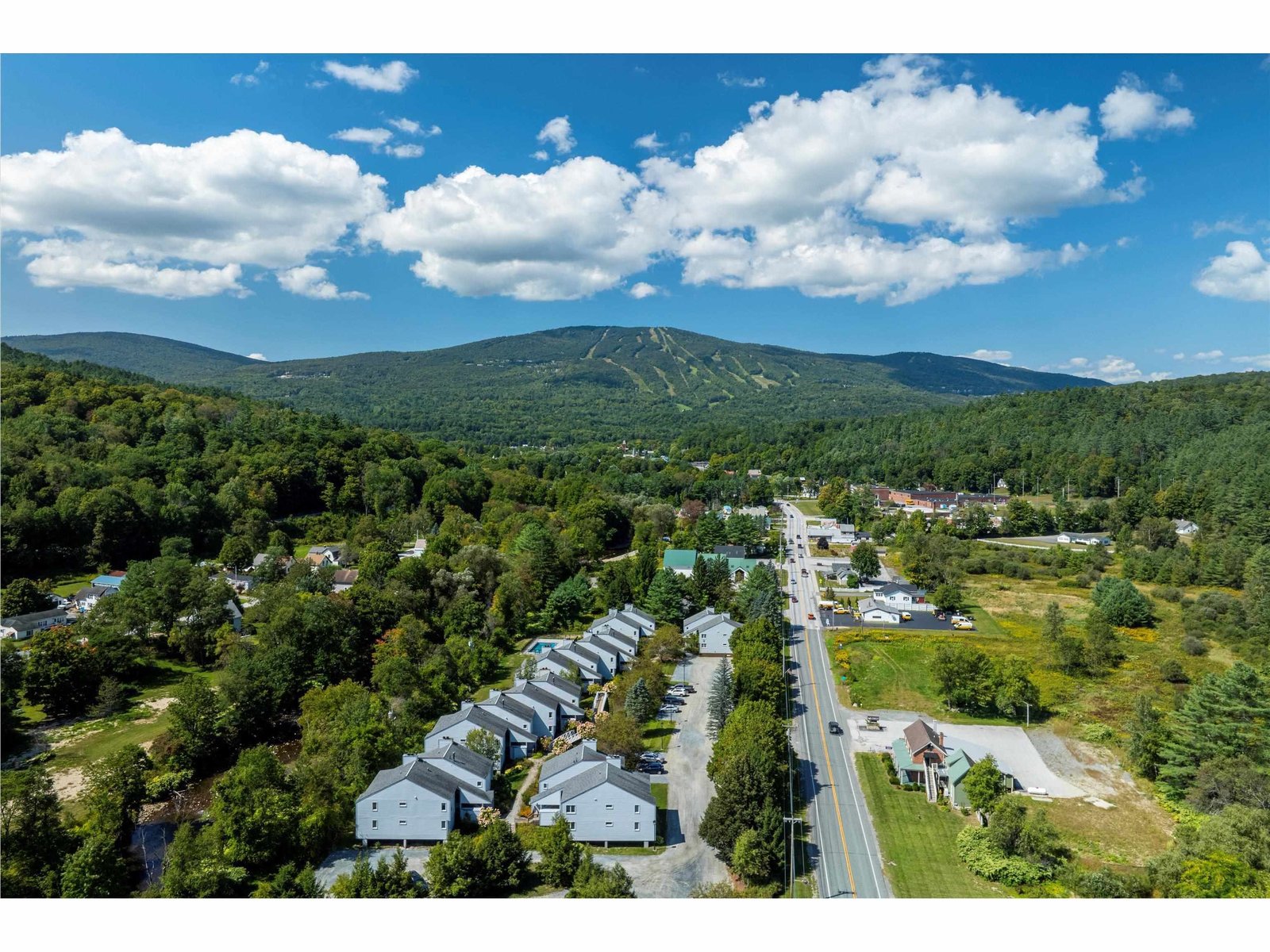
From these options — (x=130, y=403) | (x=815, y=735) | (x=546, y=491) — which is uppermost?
(x=130, y=403)

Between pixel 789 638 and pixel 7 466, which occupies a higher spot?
pixel 7 466

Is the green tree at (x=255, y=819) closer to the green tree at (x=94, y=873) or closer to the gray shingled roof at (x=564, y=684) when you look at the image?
the green tree at (x=94, y=873)

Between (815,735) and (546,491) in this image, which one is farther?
(546,491)

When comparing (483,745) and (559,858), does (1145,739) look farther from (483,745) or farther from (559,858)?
(483,745)

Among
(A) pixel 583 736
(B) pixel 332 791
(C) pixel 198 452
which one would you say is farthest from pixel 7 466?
(A) pixel 583 736

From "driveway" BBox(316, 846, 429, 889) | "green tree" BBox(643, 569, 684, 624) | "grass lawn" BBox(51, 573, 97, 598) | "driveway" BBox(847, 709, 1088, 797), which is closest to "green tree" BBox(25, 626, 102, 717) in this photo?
"grass lawn" BBox(51, 573, 97, 598)

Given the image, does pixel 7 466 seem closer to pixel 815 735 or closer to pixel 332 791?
pixel 332 791

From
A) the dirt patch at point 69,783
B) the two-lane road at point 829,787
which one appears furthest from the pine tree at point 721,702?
the dirt patch at point 69,783
